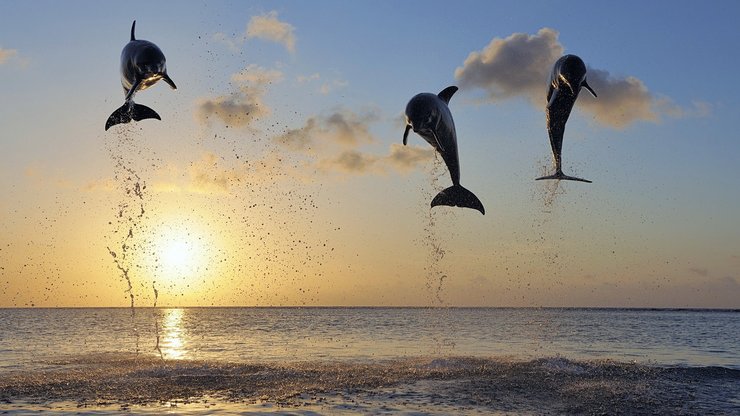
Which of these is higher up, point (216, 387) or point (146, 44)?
point (146, 44)

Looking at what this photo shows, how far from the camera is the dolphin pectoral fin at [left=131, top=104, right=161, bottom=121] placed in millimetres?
18484

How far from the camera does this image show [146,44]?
15.5 meters

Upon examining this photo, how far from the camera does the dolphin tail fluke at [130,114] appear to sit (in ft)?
60.5

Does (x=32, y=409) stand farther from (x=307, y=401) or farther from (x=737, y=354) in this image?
(x=737, y=354)

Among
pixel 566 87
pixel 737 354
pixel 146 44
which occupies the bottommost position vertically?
pixel 737 354

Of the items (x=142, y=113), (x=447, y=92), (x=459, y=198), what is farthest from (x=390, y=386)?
(x=142, y=113)

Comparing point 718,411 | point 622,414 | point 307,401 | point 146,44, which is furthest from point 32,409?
point 718,411

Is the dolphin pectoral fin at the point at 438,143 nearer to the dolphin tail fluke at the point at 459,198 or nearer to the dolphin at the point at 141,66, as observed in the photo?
the dolphin tail fluke at the point at 459,198

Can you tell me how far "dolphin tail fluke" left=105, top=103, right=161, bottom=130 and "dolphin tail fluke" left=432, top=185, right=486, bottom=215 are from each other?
806 cm

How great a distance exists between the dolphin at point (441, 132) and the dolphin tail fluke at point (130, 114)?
7.86 metres

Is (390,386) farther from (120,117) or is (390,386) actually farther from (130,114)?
(120,117)

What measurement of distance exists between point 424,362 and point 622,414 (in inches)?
418

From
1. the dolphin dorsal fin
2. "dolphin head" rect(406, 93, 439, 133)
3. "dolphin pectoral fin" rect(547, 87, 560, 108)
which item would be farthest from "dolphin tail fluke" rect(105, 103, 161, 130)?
"dolphin pectoral fin" rect(547, 87, 560, 108)

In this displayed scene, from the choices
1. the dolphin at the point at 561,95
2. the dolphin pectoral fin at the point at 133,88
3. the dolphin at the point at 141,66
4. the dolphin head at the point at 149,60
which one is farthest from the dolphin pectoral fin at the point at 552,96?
the dolphin pectoral fin at the point at 133,88
